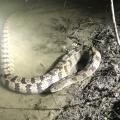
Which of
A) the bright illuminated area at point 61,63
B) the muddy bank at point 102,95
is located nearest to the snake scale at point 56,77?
the bright illuminated area at point 61,63

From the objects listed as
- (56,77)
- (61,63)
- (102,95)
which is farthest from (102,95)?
(61,63)

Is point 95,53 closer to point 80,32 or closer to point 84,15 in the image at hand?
point 80,32

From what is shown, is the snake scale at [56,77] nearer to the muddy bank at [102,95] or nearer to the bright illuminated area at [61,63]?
the bright illuminated area at [61,63]

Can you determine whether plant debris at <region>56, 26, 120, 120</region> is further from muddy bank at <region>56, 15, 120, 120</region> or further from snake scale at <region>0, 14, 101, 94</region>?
snake scale at <region>0, 14, 101, 94</region>

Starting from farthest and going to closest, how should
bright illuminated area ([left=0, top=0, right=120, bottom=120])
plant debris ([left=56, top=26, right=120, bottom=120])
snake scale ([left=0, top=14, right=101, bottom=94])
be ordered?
snake scale ([left=0, top=14, right=101, bottom=94]), bright illuminated area ([left=0, top=0, right=120, bottom=120]), plant debris ([left=56, top=26, right=120, bottom=120])

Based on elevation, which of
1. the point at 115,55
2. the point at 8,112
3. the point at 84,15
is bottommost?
the point at 8,112

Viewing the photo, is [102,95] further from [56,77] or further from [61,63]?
[61,63]

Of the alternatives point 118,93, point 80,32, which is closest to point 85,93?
point 118,93

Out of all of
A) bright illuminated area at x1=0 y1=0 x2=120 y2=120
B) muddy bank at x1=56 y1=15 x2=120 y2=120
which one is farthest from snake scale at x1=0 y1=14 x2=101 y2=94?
muddy bank at x1=56 y1=15 x2=120 y2=120
